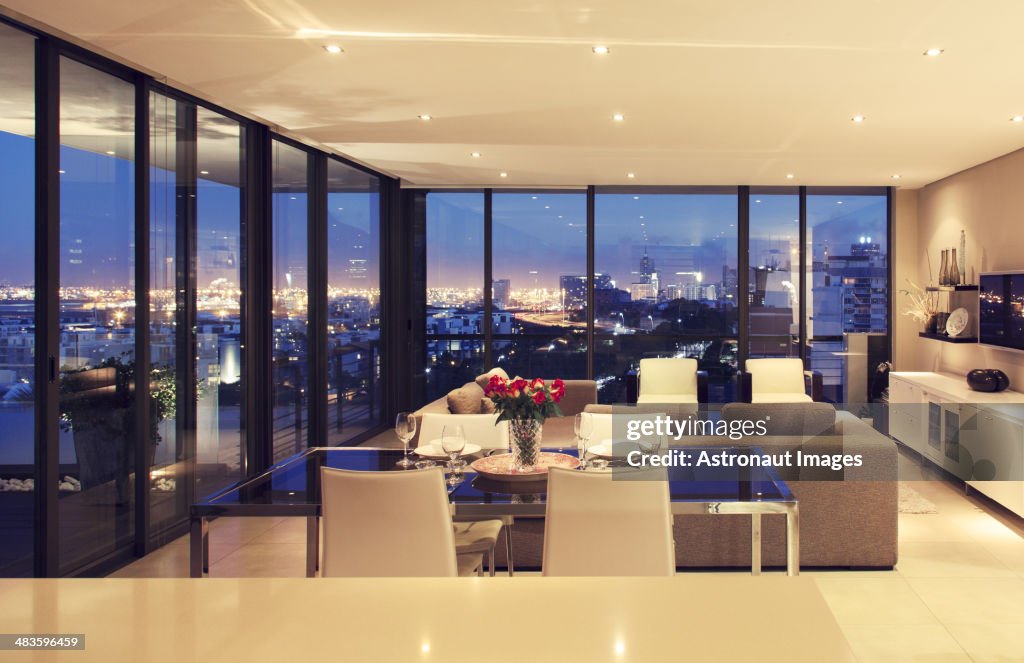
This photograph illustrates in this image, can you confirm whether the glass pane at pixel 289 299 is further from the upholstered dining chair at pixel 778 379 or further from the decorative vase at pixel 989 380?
the decorative vase at pixel 989 380

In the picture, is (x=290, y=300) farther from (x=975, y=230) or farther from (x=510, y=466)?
(x=975, y=230)

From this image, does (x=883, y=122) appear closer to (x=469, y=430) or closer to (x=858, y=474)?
(x=858, y=474)

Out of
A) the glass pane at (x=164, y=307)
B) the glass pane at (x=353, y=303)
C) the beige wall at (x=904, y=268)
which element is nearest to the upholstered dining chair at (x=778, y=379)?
the beige wall at (x=904, y=268)

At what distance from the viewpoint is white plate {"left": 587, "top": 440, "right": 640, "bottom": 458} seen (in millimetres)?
2971

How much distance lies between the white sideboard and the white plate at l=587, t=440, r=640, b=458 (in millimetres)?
3141

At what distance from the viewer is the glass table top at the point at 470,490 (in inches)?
104

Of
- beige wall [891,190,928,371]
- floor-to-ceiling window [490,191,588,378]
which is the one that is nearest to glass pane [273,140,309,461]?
floor-to-ceiling window [490,191,588,378]

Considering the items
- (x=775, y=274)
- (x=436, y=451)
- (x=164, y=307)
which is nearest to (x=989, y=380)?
(x=775, y=274)

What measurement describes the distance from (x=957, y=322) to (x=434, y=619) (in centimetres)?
704

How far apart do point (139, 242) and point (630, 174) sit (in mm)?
4785

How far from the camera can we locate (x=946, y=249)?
24.6 feet

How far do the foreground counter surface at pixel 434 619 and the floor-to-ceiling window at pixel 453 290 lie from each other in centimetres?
738

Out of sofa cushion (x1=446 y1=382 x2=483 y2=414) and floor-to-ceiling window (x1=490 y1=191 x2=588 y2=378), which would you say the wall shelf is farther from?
sofa cushion (x1=446 y1=382 x2=483 y2=414)

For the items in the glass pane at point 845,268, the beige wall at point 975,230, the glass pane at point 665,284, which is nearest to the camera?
the beige wall at point 975,230
